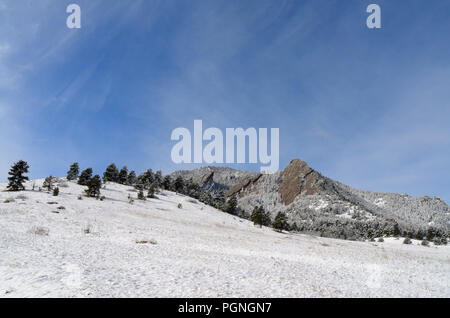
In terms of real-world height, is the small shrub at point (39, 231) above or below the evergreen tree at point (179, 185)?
below

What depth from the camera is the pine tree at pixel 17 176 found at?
158ft

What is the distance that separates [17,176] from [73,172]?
3558 cm

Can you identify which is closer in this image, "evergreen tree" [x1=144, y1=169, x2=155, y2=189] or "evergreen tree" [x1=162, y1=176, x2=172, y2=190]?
"evergreen tree" [x1=144, y1=169, x2=155, y2=189]

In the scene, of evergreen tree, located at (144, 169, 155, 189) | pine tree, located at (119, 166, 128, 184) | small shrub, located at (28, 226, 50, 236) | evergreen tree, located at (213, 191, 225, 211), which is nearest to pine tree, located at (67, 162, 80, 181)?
A: pine tree, located at (119, 166, 128, 184)

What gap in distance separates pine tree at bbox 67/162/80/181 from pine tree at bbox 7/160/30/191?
33.3 metres

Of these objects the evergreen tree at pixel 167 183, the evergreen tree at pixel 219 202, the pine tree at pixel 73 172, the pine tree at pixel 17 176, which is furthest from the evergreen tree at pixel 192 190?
the pine tree at pixel 17 176

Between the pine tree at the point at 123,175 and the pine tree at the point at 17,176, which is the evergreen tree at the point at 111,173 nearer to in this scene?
the pine tree at the point at 123,175

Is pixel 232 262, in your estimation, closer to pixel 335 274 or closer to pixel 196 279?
pixel 196 279

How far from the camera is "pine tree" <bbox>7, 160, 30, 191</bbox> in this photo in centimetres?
4820

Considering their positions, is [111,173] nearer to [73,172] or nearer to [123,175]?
[123,175]

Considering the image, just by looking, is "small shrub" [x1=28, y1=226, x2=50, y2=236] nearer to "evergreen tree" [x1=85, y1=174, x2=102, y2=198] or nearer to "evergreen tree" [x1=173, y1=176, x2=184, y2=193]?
"evergreen tree" [x1=85, y1=174, x2=102, y2=198]

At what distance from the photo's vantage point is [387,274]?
15641 mm

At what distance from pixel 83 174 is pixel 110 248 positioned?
221ft

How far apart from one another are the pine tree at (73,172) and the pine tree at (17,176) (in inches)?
1311
